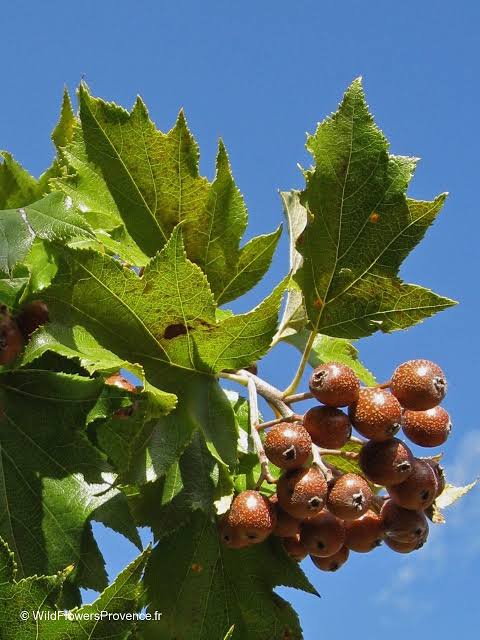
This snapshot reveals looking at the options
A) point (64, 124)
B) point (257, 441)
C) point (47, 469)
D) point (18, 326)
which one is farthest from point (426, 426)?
point (64, 124)

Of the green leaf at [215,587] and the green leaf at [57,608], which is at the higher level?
the green leaf at [215,587]

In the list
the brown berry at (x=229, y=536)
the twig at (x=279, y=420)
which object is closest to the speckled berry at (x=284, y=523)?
the brown berry at (x=229, y=536)

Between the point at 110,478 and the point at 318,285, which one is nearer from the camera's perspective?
the point at 110,478

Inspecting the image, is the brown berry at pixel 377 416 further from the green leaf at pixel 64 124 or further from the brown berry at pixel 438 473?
the green leaf at pixel 64 124

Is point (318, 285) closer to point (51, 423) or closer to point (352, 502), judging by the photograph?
point (352, 502)

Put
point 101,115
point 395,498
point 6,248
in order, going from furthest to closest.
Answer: point 101,115 < point 395,498 < point 6,248

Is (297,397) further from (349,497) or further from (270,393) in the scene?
(349,497)

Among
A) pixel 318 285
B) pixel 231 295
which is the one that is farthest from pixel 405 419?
pixel 231 295
